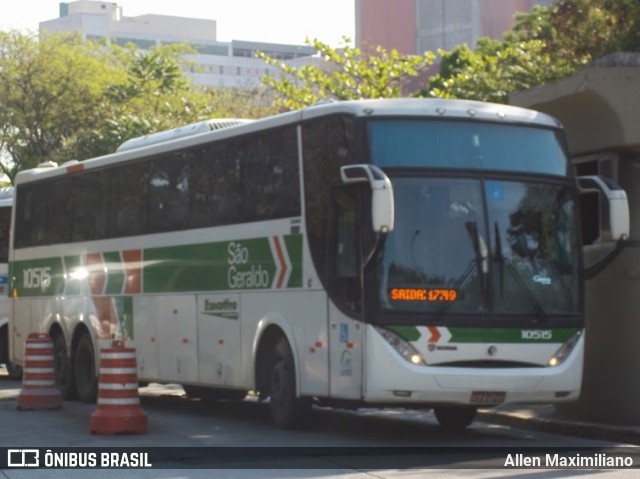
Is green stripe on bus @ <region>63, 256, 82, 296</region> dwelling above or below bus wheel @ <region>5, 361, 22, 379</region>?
above

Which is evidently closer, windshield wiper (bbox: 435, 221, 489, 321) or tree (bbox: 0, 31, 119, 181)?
windshield wiper (bbox: 435, 221, 489, 321)

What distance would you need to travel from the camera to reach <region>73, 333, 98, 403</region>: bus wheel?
21906 mm

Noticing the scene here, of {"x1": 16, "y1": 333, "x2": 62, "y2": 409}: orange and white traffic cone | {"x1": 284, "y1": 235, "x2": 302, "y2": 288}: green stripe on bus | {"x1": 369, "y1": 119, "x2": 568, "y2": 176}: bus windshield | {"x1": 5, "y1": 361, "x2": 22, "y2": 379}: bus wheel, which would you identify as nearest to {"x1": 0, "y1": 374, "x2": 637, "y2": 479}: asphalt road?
{"x1": 16, "y1": 333, "x2": 62, "y2": 409}: orange and white traffic cone

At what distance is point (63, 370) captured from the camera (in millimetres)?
22906

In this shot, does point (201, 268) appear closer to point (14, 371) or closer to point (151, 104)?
point (14, 371)

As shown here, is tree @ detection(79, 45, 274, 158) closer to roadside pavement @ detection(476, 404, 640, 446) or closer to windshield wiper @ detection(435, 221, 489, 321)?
roadside pavement @ detection(476, 404, 640, 446)

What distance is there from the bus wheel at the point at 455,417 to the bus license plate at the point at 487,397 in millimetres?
2087

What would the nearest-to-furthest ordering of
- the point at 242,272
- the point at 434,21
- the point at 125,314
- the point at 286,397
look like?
the point at 286,397 → the point at 242,272 → the point at 125,314 → the point at 434,21

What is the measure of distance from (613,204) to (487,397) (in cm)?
Answer: 249

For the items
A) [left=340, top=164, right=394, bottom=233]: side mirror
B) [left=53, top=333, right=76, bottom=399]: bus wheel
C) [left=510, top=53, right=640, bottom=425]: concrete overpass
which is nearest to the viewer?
[left=340, top=164, right=394, bottom=233]: side mirror

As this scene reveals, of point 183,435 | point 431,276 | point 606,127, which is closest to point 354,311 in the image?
point 431,276

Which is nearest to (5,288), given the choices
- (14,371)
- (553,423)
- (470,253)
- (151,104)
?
(14,371)

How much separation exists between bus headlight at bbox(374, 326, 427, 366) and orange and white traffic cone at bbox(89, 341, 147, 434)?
118 inches

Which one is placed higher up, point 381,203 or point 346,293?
point 381,203
